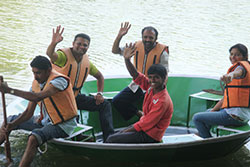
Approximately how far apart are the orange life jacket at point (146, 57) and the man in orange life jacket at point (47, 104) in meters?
1.30

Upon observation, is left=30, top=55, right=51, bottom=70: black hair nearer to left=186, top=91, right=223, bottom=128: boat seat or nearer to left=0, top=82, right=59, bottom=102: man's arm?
left=0, top=82, right=59, bottom=102: man's arm

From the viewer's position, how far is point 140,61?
4.77m

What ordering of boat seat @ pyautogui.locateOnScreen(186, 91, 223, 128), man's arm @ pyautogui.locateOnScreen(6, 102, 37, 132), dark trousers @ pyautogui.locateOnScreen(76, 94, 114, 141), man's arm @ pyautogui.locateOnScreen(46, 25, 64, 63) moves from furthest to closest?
boat seat @ pyautogui.locateOnScreen(186, 91, 223, 128), dark trousers @ pyautogui.locateOnScreen(76, 94, 114, 141), man's arm @ pyautogui.locateOnScreen(46, 25, 64, 63), man's arm @ pyautogui.locateOnScreen(6, 102, 37, 132)

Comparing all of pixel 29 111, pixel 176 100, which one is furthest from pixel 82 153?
pixel 176 100

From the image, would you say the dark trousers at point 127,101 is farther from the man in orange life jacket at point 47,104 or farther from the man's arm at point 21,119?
the man's arm at point 21,119

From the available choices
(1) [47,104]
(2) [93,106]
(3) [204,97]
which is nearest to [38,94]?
(1) [47,104]

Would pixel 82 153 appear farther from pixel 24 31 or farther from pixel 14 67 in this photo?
pixel 24 31

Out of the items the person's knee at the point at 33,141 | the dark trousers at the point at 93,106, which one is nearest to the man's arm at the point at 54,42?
the dark trousers at the point at 93,106

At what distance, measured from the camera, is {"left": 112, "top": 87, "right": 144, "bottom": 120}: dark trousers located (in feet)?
15.7

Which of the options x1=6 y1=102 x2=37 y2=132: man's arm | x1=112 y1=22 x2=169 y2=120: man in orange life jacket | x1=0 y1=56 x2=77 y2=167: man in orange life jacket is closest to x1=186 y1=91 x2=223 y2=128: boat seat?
x1=112 y1=22 x2=169 y2=120: man in orange life jacket

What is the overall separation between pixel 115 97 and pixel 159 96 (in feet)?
4.42

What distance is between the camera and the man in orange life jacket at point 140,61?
459 cm

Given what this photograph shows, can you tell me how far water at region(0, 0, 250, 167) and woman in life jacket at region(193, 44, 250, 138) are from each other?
577mm

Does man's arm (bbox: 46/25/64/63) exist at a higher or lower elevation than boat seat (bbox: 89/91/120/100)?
higher
